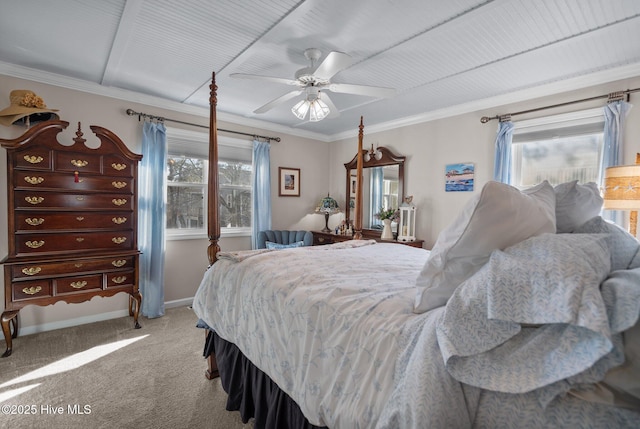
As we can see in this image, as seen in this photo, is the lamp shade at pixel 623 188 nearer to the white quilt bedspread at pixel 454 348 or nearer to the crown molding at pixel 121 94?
the white quilt bedspread at pixel 454 348

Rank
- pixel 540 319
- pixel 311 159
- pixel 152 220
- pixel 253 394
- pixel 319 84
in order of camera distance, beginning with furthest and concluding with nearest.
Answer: pixel 311 159, pixel 152 220, pixel 319 84, pixel 253 394, pixel 540 319

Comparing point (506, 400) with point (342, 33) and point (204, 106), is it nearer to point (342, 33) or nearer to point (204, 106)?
point (342, 33)

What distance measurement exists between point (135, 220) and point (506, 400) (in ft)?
11.0

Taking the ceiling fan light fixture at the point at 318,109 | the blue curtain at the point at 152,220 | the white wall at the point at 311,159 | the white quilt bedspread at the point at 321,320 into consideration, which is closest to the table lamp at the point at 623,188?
the white wall at the point at 311,159

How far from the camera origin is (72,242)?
9.18 feet

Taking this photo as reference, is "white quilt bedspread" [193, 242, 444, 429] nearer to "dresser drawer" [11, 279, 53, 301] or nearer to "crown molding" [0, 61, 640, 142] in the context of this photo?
"dresser drawer" [11, 279, 53, 301]

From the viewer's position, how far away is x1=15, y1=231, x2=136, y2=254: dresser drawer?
261cm

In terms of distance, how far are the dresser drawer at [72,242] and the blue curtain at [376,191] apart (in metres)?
3.09

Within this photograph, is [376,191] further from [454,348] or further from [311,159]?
[454,348]

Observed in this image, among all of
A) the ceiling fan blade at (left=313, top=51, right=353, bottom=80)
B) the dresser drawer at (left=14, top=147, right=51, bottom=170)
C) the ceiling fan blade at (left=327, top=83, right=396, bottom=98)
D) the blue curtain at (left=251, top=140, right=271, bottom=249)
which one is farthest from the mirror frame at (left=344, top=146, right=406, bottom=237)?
the dresser drawer at (left=14, top=147, right=51, bottom=170)

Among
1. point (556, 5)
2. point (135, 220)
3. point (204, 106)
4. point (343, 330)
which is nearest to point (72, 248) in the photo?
point (135, 220)

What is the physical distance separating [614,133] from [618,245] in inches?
89.8

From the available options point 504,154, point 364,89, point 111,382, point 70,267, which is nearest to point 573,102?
point 504,154

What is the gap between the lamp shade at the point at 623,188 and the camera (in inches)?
79.9
